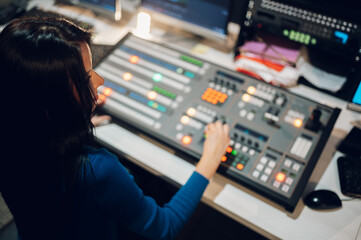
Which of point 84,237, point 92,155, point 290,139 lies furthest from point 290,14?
A: point 84,237

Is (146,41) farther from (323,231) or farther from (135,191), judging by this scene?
(323,231)

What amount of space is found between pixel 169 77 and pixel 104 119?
0.92 feet

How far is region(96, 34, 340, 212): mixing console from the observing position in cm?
100

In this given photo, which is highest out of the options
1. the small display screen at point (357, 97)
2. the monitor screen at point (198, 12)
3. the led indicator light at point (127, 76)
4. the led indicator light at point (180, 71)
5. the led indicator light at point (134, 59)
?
the monitor screen at point (198, 12)

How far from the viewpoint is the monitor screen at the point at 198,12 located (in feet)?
4.38

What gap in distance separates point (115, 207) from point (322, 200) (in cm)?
60

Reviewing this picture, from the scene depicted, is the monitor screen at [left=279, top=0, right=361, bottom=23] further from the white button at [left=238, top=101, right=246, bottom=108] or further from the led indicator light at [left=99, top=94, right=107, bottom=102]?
the led indicator light at [left=99, top=94, right=107, bottom=102]

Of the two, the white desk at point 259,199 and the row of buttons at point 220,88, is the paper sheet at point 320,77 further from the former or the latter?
the row of buttons at point 220,88

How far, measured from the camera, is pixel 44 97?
663 millimetres

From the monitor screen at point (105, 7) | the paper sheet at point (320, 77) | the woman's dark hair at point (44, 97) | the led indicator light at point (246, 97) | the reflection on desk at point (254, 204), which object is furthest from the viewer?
the monitor screen at point (105, 7)

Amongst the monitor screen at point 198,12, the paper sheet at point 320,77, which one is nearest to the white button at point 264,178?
the paper sheet at point 320,77

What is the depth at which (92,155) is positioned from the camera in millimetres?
799

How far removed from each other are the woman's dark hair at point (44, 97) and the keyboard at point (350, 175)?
79cm

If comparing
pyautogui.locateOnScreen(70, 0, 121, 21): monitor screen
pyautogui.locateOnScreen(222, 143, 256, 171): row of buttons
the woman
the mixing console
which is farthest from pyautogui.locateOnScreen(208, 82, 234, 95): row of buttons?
pyautogui.locateOnScreen(70, 0, 121, 21): monitor screen
